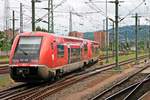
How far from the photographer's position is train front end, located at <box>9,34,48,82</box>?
2283cm

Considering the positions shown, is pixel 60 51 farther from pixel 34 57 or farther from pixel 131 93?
pixel 131 93

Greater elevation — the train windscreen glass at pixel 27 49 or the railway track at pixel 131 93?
the train windscreen glass at pixel 27 49

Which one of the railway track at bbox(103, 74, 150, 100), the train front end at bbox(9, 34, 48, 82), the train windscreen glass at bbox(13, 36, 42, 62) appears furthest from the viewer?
the train windscreen glass at bbox(13, 36, 42, 62)

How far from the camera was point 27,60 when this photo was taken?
2298cm

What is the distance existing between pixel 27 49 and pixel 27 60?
0.73 meters

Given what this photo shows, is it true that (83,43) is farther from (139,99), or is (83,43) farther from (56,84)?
(139,99)

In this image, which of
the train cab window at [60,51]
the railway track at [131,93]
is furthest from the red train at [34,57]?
the railway track at [131,93]

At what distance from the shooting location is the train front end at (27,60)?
2283cm

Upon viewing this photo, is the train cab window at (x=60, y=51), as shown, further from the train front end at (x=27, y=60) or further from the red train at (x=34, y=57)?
the train front end at (x=27, y=60)

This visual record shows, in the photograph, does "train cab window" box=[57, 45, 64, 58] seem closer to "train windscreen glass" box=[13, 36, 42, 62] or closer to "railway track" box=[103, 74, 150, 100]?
"train windscreen glass" box=[13, 36, 42, 62]

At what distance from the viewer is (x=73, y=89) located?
918 inches

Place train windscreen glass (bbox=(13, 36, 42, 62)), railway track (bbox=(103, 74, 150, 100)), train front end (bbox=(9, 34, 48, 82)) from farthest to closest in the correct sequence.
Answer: train windscreen glass (bbox=(13, 36, 42, 62))
train front end (bbox=(9, 34, 48, 82))
railway track (bbox=(103, 74, 150, 100))

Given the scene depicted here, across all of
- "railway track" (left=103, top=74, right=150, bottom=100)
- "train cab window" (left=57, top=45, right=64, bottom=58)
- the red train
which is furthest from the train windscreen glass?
"railway track" (left=103, top=74, right=150, bottom=100)

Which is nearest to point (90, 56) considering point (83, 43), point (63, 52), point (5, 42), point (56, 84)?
point (83, 43)
